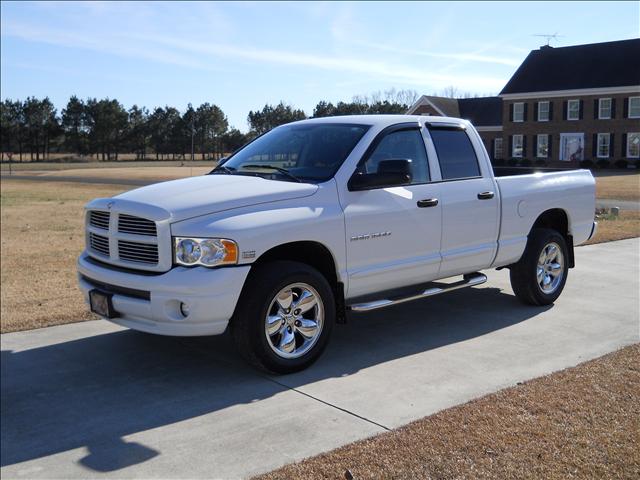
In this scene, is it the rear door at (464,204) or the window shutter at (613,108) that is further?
the window shutter at (613,108)

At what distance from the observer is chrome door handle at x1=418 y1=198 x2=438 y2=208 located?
243 inches

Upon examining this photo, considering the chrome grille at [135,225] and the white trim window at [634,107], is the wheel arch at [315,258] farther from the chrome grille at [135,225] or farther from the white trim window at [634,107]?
the white trim window at [634,107]

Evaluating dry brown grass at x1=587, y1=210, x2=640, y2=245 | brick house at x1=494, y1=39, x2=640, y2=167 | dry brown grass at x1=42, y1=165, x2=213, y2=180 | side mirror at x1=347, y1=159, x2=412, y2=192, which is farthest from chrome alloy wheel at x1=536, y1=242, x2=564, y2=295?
brick house at x1=494, y1=39, x2=640, y2=167

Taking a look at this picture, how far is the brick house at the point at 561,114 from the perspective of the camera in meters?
45.1

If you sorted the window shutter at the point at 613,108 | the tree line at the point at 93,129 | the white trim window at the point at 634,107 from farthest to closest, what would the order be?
the tree line at the point at 93,129
the window shutter at the point at 613,108
the white trim window at the point at 634,107

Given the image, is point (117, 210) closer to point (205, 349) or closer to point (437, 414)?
point (205, 349)

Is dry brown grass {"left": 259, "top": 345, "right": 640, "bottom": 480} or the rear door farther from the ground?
the rear door

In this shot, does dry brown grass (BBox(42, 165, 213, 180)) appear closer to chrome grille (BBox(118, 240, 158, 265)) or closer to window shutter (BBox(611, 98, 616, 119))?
window shutter (BBox(611, 98, 616, 119))

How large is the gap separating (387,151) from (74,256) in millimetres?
6965

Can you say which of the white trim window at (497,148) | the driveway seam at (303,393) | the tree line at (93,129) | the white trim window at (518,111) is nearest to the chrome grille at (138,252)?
the driveway seam at (303,393)

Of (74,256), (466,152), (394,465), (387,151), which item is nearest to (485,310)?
(466,152)

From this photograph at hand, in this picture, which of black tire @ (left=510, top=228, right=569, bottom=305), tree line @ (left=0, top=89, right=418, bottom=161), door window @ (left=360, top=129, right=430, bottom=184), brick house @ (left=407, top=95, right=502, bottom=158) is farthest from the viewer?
tree line @ (left=0, top=89, right=418, bottom=161)

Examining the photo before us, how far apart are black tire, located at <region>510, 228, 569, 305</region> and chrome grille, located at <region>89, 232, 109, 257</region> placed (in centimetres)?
426

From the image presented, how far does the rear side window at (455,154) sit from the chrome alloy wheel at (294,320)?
1.99 metres
